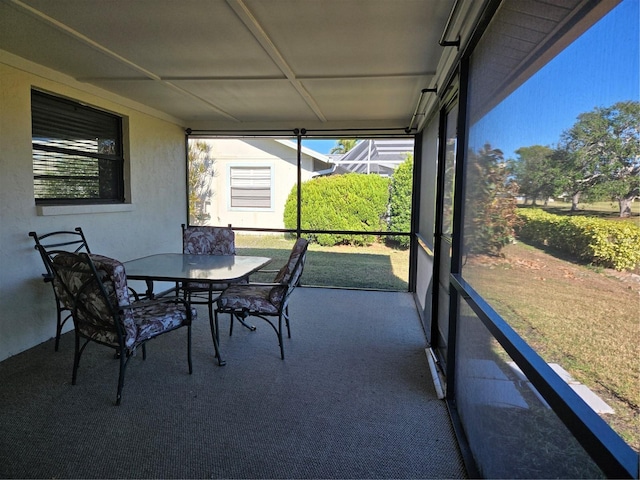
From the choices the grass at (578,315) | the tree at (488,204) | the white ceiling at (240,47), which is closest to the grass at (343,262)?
the white ceiling at (240,47)

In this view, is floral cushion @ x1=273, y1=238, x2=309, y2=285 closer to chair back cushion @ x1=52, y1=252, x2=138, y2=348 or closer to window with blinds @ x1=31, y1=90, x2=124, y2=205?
chair back cushion @ x1=52, y1=252, x2=138, y2=348

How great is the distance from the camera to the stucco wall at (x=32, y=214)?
2.92 metres

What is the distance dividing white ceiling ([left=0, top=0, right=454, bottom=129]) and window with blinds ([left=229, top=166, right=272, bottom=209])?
293cm

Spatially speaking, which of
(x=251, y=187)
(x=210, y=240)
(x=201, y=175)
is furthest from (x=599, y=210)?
(x=251, y=187)

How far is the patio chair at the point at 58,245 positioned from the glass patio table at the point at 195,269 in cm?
56

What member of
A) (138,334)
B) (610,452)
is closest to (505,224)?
(610,452)

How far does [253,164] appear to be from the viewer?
717cm

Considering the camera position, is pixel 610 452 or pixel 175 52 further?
pixel 175 52

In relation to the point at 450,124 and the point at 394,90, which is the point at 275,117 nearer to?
the point at 394,90

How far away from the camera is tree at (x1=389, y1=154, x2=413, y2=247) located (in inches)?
272

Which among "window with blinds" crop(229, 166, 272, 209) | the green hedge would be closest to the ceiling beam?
the green hedge

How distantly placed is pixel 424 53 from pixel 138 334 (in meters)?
2.69

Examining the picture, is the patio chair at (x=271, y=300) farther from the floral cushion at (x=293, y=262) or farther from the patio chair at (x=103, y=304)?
the patio chair at (x=103, y=304)

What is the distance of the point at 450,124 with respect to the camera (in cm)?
286
